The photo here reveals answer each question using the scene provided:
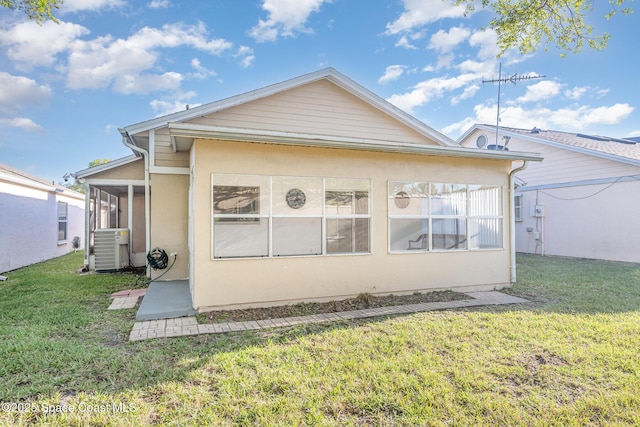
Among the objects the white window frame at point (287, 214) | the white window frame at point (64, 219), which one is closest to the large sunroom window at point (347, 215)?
the white window frame at point (287, 214)

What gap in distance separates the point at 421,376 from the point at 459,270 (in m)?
4.31

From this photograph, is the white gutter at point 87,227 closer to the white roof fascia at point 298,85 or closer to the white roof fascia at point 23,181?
the white roof fascia at point 23,181

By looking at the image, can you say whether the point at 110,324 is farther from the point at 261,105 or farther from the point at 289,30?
the point at 289,30

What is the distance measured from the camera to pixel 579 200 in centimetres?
1268

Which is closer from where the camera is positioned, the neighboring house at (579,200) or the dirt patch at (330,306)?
the dirt patch at (330,306)

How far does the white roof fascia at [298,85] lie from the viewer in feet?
24.6

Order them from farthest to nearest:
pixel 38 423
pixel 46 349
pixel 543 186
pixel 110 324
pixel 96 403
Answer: pixel 543 186 → pixel 110 324 → pixel 46 349 → pixel 96 403 → pixel 38 423

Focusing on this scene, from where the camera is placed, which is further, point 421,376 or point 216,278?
point 216,278

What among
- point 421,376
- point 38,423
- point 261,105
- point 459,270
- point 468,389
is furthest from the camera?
point 261,105

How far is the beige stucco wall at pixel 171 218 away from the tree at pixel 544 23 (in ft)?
23.2

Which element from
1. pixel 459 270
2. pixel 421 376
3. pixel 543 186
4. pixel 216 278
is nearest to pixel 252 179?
pixel 216 278

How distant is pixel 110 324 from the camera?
4.93 metres

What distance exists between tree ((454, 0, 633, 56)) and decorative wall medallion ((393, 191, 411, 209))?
3.66 m

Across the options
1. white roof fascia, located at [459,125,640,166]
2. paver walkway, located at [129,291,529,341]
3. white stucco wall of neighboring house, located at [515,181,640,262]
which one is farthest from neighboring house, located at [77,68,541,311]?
white stucco wall of neighboring house, located at [515,181,640,262]
